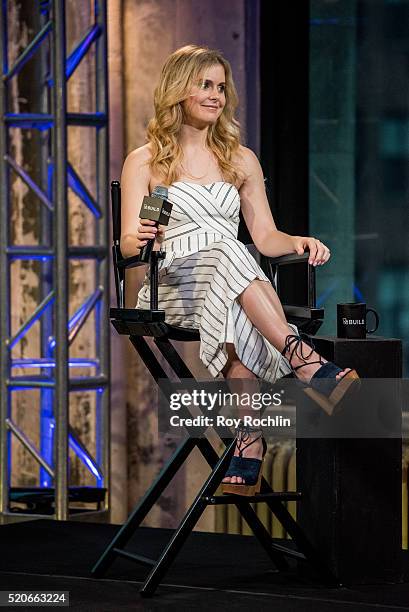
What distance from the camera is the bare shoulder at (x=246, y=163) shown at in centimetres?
356

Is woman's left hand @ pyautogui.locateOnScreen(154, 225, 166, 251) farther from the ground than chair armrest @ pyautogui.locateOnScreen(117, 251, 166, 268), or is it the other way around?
woman's left hand @ pyautogui.locateOnScreen(154, 225, 166, 251)

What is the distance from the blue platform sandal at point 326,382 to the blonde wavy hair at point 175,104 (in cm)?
65

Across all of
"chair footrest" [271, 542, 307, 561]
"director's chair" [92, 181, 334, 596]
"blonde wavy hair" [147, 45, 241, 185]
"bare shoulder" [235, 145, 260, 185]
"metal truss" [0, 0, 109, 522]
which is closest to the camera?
"director's chair" [92, 181, 334, 596]

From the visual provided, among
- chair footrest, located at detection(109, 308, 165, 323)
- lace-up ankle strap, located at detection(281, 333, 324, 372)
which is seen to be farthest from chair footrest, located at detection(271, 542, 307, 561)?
chair footrest, located at detection(109, 308, 165, 323)

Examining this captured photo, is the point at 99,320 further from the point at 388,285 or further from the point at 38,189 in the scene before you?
the point at 388,285

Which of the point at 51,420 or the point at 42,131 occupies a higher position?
the point at 42,131

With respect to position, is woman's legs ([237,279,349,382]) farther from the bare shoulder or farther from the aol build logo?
the bare shoulder

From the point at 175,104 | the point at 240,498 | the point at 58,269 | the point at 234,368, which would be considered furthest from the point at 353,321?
the point at 58,269

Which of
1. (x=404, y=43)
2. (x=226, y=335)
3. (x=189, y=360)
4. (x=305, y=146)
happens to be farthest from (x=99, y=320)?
(x=226, y=335)

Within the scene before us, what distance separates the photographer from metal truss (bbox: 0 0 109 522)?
489 cm

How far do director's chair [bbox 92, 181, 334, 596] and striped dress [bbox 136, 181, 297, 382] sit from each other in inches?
3.4

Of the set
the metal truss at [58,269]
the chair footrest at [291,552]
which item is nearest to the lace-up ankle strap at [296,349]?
the chair footrest at [291,552]

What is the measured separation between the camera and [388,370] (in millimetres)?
3215

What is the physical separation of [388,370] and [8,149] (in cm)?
250
